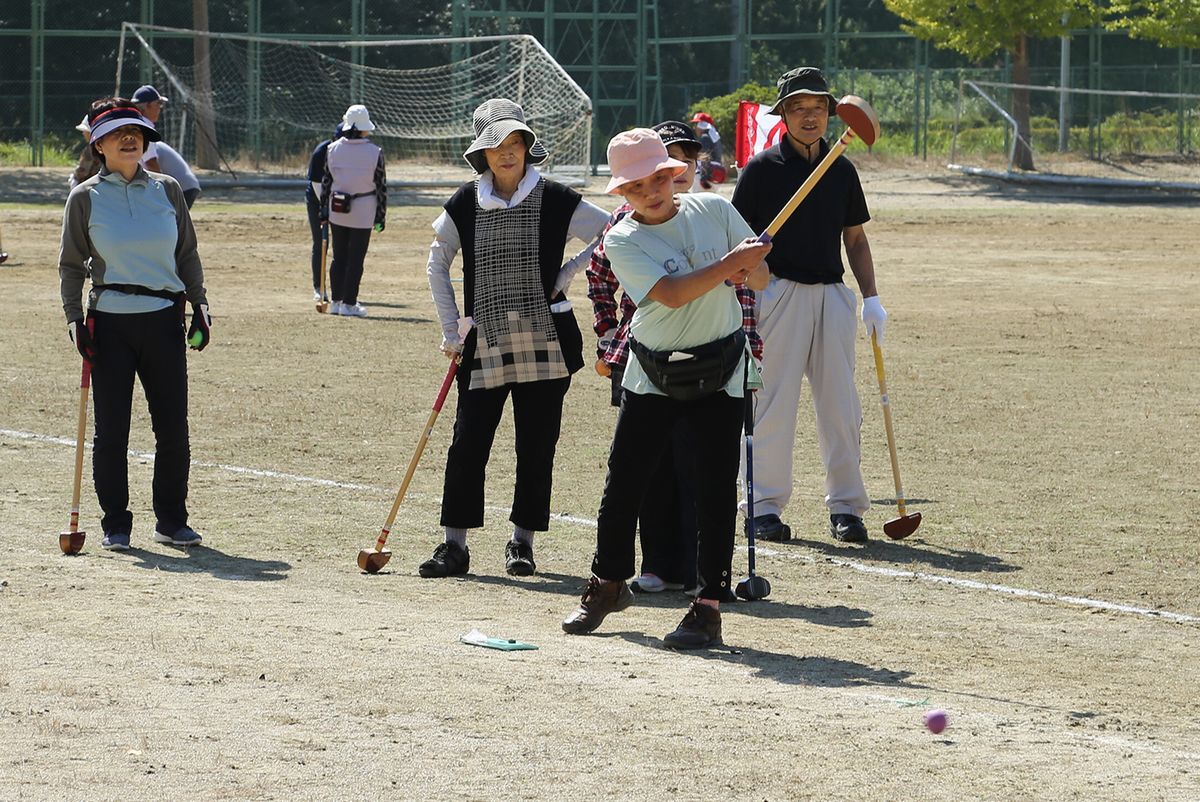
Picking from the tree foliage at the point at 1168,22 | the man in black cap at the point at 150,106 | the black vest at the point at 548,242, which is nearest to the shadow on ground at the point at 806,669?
the black vest at the point at 548,242

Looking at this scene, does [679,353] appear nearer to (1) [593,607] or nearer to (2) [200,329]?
(1) [593,607]

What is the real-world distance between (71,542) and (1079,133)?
124 feet

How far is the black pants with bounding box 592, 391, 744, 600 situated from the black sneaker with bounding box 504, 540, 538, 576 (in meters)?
1.31

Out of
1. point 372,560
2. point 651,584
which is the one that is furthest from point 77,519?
point 651,584

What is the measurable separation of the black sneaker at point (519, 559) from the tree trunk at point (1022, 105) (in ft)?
116

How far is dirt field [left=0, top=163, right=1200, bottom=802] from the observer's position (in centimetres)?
548

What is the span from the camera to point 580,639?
7.21 m

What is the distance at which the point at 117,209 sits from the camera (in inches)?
341

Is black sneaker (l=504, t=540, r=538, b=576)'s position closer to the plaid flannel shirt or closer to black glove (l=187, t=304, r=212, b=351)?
the plaid flannel shirt

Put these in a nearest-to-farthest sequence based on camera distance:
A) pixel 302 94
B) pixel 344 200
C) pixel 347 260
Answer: pixel 344 200 < pixel 347 260 < pixel 302 94

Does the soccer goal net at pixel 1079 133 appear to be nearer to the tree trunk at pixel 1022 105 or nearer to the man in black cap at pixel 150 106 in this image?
the tree trunk at pixel 1022 105

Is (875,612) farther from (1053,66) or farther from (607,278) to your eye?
(1053,66)

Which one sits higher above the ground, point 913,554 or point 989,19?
point 989,19

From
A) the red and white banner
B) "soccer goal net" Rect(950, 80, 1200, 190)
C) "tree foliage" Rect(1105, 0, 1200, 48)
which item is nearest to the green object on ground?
the red and white banner
